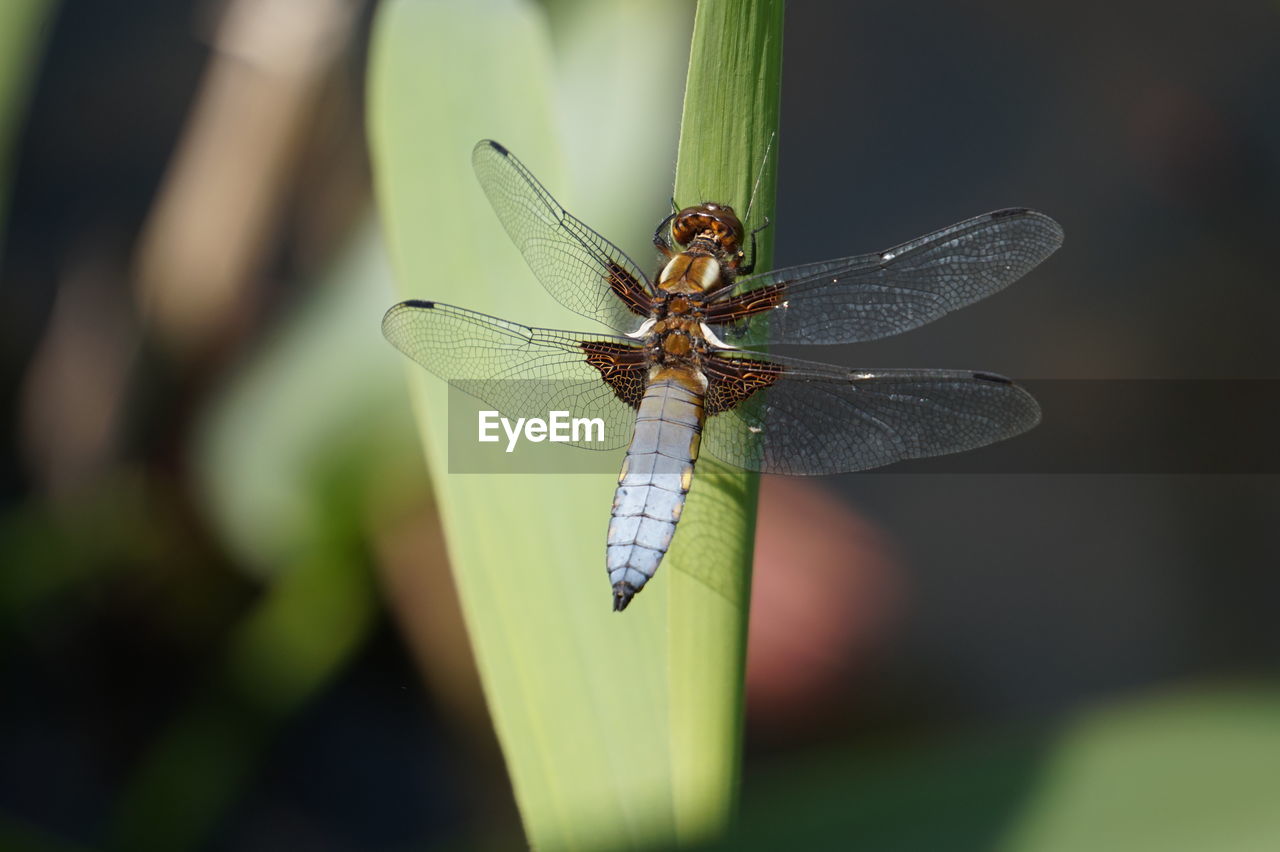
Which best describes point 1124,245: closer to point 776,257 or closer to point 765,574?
point 776,257

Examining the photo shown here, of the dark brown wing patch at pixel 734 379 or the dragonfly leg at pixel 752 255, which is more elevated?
the dragonfly leg at pixel 752 255

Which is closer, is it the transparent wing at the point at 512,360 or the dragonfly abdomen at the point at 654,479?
the dragonfly abdomen at the point at 654,479

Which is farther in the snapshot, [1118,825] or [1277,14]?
[1277,14]

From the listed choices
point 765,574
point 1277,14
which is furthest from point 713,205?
point 1277,14

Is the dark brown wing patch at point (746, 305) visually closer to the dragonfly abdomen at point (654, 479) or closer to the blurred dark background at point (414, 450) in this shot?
the dragonfly abdomen at point (654, 479)

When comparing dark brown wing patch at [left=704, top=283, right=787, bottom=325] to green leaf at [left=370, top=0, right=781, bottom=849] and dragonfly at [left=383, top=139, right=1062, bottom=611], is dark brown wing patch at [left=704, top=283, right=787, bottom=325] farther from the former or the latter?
green leaf at [left=370, top=0, right=781, bottom=849]

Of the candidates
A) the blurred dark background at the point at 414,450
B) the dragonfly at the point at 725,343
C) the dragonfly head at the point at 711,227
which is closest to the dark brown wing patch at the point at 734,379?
the dragonfly at the point at 725,343
